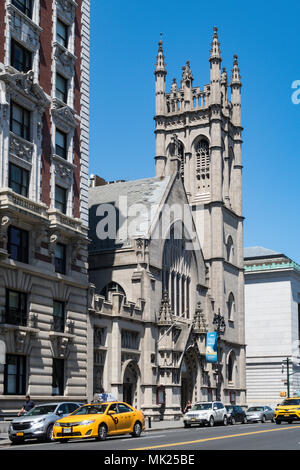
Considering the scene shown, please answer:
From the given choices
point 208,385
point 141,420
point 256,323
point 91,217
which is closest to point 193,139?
point 91,217

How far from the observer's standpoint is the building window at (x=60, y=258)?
41.5 metres

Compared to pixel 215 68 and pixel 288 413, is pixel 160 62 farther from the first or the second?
pixel 288 413

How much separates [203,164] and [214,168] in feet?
7.06

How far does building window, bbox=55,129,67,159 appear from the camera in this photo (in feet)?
140

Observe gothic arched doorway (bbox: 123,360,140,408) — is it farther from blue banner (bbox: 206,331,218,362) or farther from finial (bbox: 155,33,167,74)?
finial (bbox: 155,33,167,74)

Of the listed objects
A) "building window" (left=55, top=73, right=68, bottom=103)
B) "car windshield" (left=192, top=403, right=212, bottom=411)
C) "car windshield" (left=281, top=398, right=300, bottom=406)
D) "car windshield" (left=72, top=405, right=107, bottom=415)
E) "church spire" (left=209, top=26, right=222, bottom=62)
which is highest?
"church spire" (left=209, top=26, right=222, bottom=62)

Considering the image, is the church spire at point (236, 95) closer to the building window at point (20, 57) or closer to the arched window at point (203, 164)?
the arched window at point (203, 164)

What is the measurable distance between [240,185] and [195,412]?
137 feet

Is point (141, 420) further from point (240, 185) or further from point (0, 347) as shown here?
point (240, 185)

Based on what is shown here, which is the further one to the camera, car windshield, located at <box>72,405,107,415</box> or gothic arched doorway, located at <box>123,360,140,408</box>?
gothic arched doorway, located at <box>123,360,140,408</box>

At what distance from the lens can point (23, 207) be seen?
123ft

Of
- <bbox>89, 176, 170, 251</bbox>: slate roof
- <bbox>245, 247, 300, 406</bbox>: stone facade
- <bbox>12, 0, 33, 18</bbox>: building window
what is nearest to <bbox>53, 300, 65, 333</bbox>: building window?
<bbox>12, 0, 33, 18</bbox>: building window

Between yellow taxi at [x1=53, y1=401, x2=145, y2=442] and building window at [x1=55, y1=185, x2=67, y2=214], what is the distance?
14460 mm

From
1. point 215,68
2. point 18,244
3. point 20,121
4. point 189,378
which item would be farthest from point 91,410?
point 215,68
